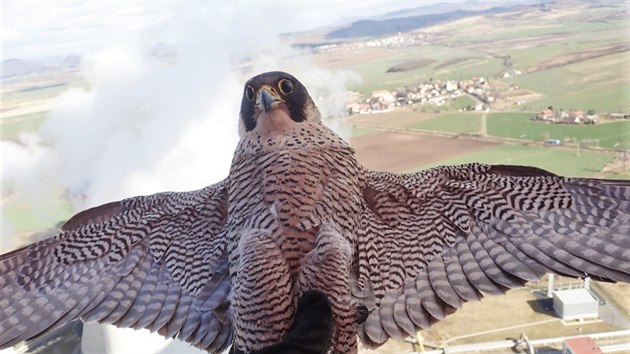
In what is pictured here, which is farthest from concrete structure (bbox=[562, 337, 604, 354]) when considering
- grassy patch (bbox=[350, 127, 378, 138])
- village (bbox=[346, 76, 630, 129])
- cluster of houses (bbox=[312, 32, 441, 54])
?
cluster of houses (bbox=[312, 32, 441, 54])

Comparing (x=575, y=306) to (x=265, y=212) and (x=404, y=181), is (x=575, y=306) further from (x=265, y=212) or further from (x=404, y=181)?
(x=265, y=212)

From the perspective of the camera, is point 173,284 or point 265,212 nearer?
point 265,212

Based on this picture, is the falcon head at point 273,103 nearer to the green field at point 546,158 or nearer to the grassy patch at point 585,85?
the green field at point 546,158

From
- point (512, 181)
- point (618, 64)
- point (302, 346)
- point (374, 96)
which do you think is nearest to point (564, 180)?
point (512, 181)

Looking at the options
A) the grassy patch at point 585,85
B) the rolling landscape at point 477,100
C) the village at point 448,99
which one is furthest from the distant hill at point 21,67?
the grassy patch at point 585,85

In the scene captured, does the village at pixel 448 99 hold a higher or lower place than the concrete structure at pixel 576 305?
higher

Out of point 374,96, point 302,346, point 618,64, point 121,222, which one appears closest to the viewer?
point 302,346

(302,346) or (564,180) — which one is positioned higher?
(564,180)

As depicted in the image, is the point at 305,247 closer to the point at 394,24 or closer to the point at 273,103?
the point at 273,103
